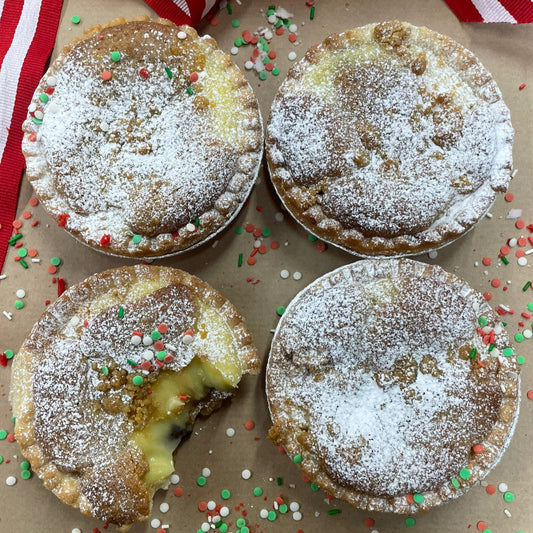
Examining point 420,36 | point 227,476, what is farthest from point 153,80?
point 227,476

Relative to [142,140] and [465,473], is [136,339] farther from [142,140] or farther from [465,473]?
[465,473]

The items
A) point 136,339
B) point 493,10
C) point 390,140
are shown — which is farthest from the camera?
point 493,10

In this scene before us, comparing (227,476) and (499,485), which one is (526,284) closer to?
(499,485)

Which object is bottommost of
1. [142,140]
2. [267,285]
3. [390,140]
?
[267,285]

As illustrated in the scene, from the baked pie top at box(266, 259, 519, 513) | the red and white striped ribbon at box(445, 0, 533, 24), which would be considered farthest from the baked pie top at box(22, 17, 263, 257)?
the red and white striped ribbon at box(445, 0, 533, 24)

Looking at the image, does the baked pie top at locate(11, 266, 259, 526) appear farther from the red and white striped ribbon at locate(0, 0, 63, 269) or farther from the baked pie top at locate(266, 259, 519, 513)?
the red and white striped ribbon at locate(0, 0, 63, 269)

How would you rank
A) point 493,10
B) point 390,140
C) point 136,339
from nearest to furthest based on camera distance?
1. point 136,339
2. point 390,140
3. point 493,10

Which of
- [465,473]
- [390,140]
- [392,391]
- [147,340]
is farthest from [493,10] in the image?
[147,340]
